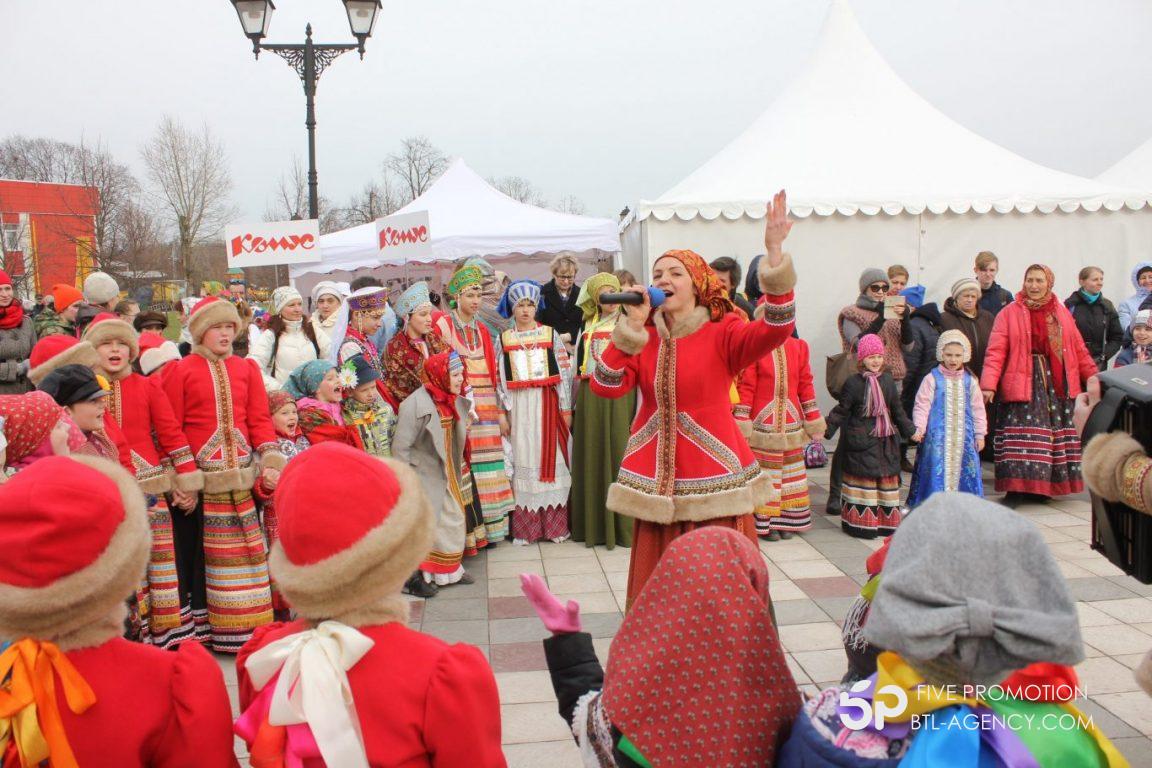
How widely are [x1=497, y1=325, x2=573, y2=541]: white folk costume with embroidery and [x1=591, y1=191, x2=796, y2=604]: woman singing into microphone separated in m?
2.88

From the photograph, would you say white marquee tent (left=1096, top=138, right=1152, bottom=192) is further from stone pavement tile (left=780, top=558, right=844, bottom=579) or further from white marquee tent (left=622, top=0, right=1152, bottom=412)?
stone pavement tile (left=780, top=558, right=844, bottom=579)

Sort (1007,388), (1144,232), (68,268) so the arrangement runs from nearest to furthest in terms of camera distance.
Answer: (1007,388), (1144,232), (68,268)

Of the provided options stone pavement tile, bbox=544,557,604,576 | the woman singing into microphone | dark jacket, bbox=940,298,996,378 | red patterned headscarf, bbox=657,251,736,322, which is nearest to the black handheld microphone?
the woman singing into microphone

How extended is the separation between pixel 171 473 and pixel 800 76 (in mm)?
9385

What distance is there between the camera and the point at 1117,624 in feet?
15.7

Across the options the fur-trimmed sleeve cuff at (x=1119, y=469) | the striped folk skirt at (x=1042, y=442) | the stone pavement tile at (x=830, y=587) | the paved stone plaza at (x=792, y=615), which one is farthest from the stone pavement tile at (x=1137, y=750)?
the striped folk skirt at (x=1042, y=442)

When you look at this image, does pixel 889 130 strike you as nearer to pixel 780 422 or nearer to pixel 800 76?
pixel 800 76

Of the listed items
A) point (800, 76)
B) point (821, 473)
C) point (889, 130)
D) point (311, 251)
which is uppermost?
point (800, 76)

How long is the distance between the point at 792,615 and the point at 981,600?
394 cm

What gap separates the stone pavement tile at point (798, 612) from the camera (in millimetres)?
5008

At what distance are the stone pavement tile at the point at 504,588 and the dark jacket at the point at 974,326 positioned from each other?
4.71 m

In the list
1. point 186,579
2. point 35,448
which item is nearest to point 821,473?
point 186,579

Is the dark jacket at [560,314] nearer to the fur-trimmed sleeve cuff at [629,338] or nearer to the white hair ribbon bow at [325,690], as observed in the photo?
the fur-trimmed sleeve cuff at [629,338]

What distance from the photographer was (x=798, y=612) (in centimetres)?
514
